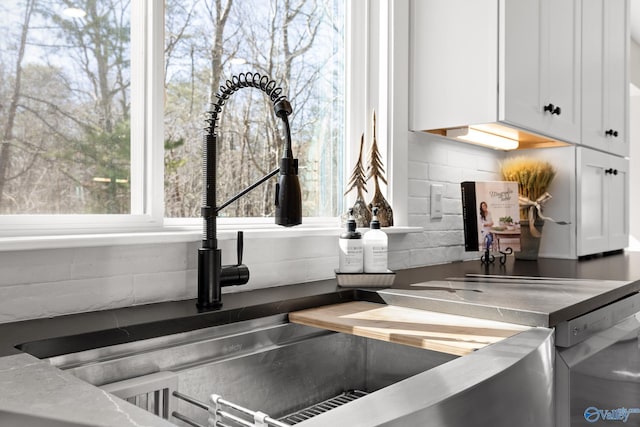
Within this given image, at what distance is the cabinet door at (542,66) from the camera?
192 centimetres

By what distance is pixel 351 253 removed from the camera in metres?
1.56

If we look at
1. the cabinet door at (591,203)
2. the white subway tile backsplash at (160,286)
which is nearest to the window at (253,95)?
the white subway tile backsplash at (160,286)

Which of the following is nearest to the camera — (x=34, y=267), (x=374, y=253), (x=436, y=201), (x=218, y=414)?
(x=218, y=414)

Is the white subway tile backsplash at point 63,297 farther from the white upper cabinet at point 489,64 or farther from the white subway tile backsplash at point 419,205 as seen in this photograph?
the white upper cabinet at point 489,64

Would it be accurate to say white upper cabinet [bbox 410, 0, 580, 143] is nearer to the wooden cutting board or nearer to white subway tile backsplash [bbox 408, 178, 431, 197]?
white subway tile backsplash [bbox 408, 178, 431, 197]

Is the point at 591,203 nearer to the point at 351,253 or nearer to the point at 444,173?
the point at 444,173

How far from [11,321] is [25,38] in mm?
612

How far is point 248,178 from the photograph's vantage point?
1667mm

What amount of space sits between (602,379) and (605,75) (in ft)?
6.16

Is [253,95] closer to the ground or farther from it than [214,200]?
farther from it

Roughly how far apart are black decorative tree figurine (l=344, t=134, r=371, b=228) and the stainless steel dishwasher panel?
0.77 metres

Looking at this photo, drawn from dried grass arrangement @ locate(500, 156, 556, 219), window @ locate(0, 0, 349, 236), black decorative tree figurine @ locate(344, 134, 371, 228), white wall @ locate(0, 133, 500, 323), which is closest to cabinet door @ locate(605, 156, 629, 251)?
dried grass arrangement @ locate(500, 156, 556, 219)

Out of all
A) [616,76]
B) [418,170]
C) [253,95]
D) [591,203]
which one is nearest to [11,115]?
[253,95]

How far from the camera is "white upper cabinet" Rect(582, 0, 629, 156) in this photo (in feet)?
8.27
